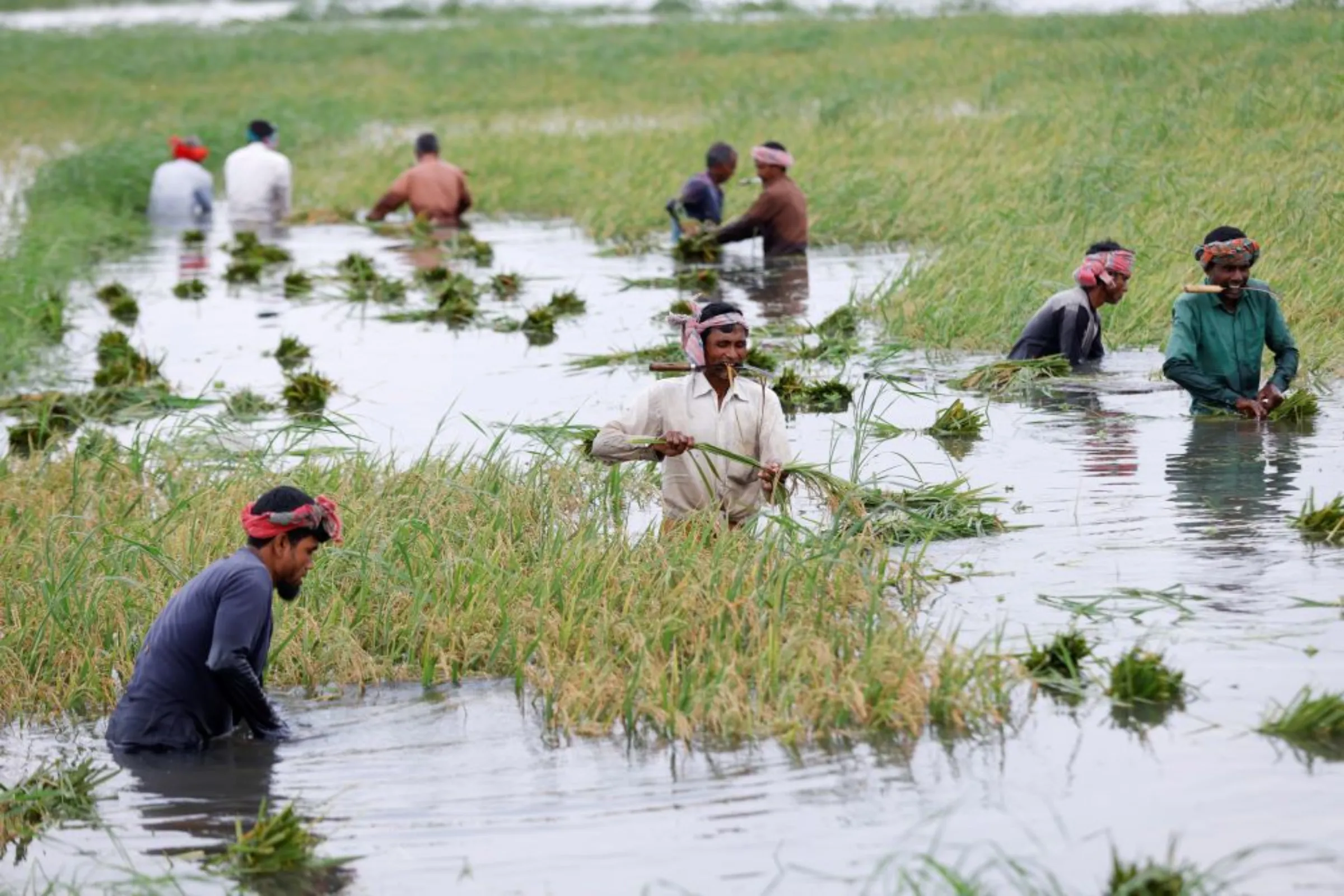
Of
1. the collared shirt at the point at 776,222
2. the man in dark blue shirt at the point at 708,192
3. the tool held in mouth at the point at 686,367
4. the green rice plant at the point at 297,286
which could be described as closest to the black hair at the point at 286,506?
the tool held in mouth at the point at 686,367

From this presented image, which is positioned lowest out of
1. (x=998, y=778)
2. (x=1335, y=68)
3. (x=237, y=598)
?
(x=998, y=778)

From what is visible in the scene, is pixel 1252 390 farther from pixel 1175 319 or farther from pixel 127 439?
pixel 127 439

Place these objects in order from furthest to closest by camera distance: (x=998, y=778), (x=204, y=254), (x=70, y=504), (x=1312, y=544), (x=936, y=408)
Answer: (x=204, y=254), (x=936, y=408), (x=70, y=504), (x=1312, y=544), (x=998, y=778)

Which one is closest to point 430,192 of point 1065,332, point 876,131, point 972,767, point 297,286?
point 297,286

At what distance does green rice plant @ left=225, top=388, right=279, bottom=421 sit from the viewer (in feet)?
37.7

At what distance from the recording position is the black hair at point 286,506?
5988mm

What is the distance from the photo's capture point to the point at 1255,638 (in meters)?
6.64

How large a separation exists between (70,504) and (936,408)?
471cm

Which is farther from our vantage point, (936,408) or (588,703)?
(936,408)

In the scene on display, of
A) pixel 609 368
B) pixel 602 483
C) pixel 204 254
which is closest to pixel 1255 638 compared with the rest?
pixel 602 483

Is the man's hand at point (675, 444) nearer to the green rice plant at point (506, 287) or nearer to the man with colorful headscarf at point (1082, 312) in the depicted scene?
the man with colorful headscarf at point (1082, 312)

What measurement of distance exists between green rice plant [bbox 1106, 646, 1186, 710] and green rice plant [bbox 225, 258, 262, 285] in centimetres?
1286

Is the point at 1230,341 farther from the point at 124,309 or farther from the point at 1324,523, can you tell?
the point at 124,309

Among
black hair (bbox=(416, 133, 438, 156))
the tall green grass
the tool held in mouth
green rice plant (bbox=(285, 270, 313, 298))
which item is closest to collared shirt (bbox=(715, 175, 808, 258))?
the tall green grass
